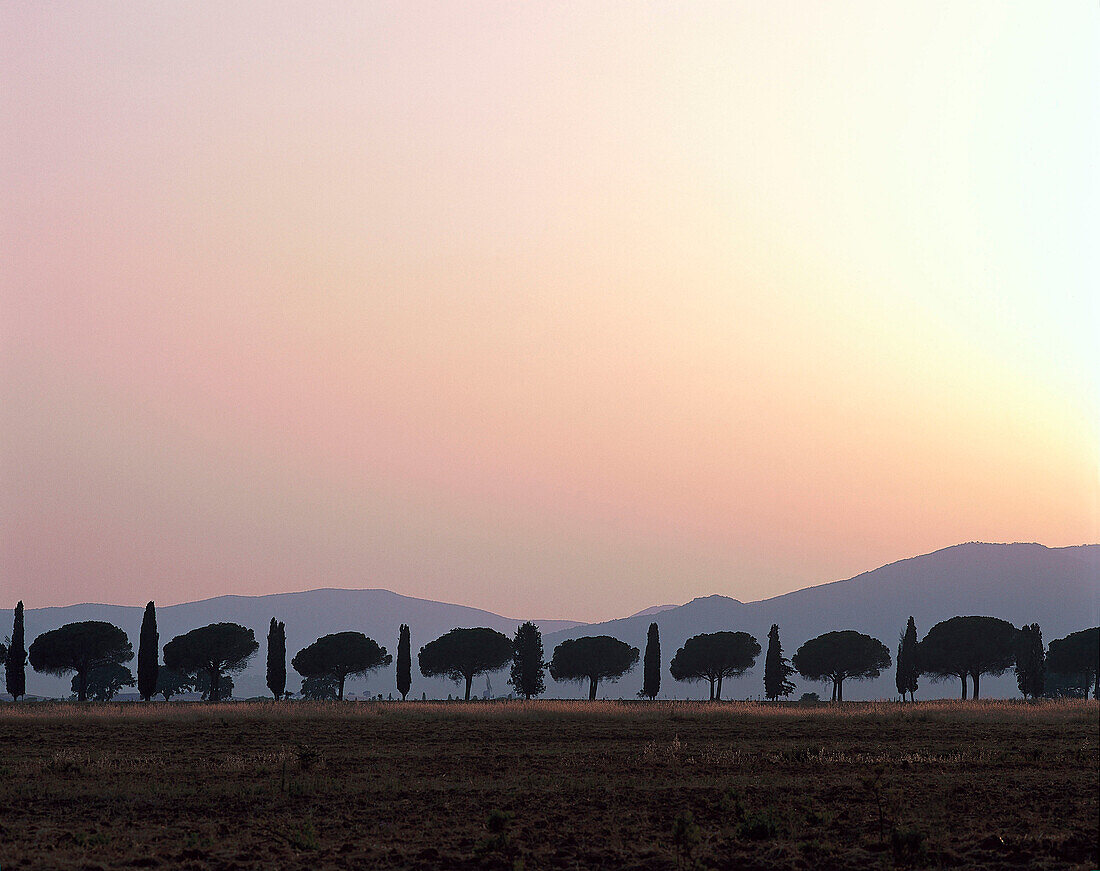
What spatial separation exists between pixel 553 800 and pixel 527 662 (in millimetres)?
90653

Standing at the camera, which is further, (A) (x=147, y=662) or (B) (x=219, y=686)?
(B) (x=219, y=686)

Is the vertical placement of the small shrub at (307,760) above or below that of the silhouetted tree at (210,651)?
below

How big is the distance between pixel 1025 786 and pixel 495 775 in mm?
12590

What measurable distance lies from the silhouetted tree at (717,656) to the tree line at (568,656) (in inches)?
4.5

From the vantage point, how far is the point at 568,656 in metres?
124

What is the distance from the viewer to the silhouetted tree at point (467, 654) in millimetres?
117750

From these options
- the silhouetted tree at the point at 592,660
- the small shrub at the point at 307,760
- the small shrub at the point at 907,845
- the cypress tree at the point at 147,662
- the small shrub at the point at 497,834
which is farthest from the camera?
the silhouetted tree at the point at 592,660

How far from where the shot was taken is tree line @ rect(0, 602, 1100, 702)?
10250 cm

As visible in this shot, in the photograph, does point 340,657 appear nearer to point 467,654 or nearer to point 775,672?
point 467,654

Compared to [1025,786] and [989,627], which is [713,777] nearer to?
[1025,786]

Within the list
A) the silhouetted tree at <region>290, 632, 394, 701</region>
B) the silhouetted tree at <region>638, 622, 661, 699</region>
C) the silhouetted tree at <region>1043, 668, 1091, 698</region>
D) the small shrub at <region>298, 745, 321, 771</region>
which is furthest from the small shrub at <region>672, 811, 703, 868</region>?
the silhouetted tree at <region>1043, 668, 1091, 698</region>

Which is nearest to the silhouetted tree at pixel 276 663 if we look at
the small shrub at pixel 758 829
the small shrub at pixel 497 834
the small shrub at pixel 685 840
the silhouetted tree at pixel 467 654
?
the silhouetted tree at pixel 467 654

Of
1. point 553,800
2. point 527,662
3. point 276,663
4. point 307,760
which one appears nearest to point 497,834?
point 553,800

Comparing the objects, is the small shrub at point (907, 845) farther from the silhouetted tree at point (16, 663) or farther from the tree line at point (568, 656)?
the silhouetted tree at point (16, 663)
